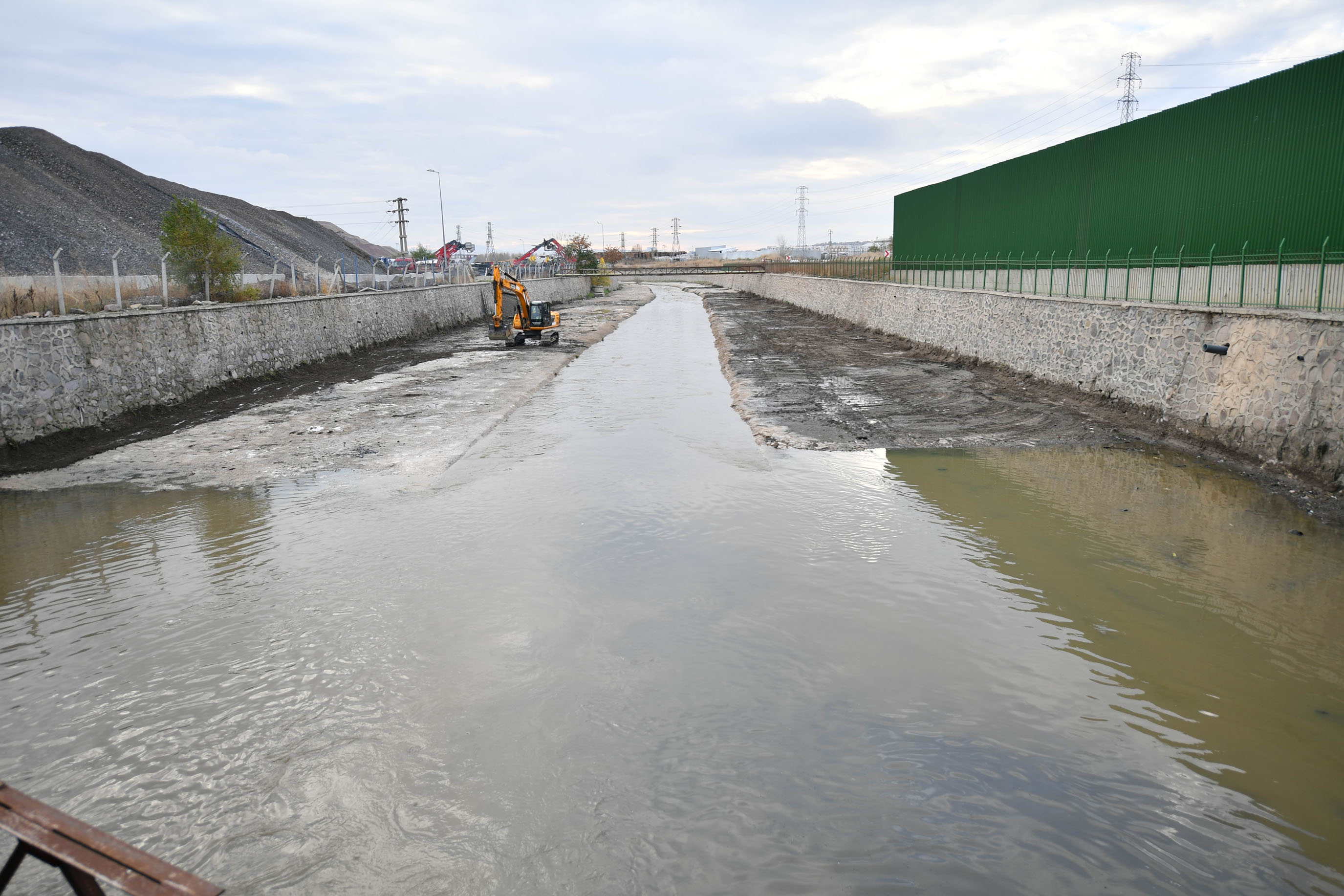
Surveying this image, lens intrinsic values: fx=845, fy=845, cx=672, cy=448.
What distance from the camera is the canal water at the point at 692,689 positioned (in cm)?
535

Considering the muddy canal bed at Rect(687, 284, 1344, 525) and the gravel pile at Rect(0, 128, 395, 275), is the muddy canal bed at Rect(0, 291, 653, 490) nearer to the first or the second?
the muddy canal bed at Rect(687, 284, 1344, 525)

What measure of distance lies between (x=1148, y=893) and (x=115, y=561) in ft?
37.1

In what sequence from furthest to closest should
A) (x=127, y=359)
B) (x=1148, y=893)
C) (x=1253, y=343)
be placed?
1. (x=127, y=359)
2. (x=1253, y=343)
3. (x=1148, y=893)

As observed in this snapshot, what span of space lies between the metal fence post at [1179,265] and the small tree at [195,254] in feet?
86.4

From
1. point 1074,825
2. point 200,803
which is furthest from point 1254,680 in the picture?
point 200,803

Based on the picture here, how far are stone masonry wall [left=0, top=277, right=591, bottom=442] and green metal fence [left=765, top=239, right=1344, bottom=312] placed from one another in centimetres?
2255

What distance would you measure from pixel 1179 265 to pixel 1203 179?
201 inches

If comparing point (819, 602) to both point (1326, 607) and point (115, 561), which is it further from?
point (115, 561)

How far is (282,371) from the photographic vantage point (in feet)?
84.8

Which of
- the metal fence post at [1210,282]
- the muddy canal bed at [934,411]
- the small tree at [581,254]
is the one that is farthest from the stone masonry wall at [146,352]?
the small tree at [581,254]

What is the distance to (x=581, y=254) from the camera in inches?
4072

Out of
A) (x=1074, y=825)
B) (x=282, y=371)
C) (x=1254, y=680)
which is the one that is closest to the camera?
(x=1074, y=825)

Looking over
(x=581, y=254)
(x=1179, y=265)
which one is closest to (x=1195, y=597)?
(x=1179, y=265)

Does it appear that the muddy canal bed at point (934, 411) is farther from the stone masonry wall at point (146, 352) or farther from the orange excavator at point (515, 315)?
the stone masonry wall at point (146, 352)
